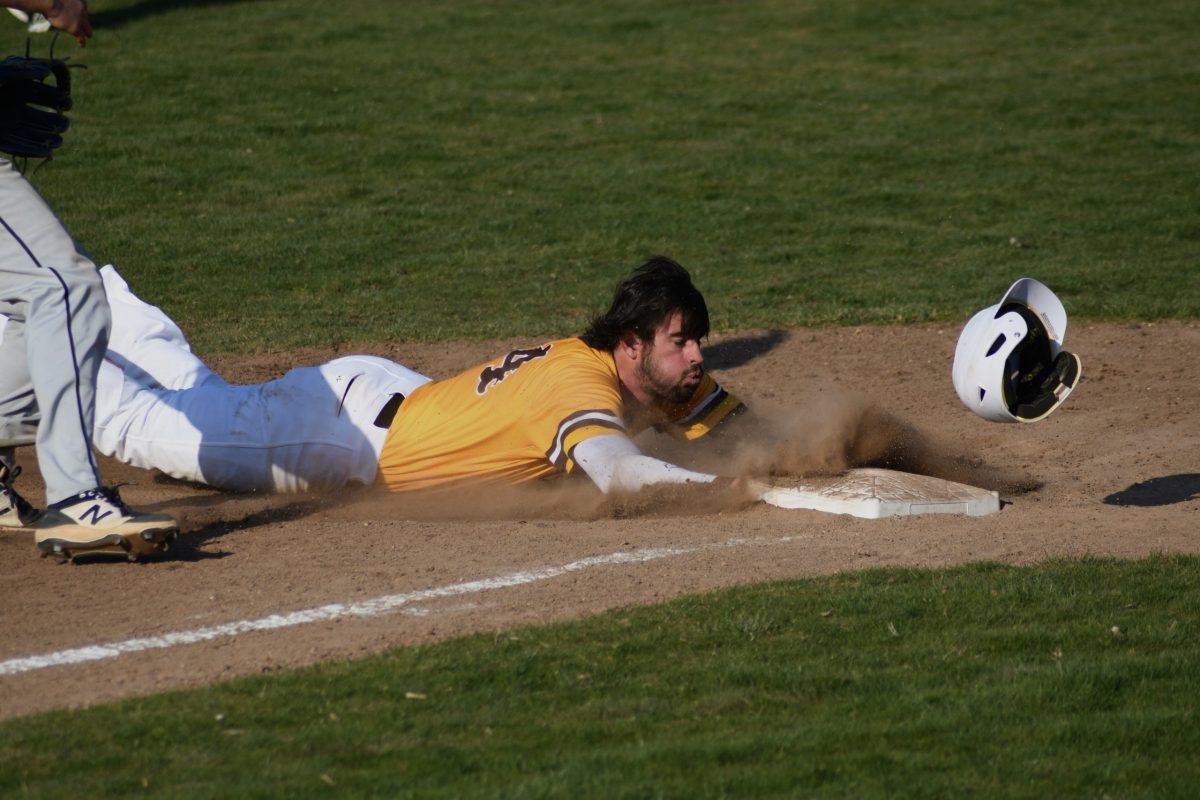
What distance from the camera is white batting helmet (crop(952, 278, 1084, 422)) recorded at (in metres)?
5.67

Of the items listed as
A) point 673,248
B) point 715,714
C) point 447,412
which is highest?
point 447,412

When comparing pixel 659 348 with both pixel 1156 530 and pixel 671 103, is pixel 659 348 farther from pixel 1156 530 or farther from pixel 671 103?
pixel 671 103

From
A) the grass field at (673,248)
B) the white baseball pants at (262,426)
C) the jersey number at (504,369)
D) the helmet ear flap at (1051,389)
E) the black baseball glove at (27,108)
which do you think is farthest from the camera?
the white baseball pants at (262,426)

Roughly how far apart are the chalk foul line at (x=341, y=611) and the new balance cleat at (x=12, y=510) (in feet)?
4.47

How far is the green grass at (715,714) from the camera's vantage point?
3473 mm

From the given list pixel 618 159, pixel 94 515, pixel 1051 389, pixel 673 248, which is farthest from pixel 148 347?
pixel 618 159

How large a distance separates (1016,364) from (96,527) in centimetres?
350

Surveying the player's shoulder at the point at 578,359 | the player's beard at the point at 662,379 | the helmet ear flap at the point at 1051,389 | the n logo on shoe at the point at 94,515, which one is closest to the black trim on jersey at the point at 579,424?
the player's shoulder at the point at 578,359

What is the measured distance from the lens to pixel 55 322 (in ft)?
16.5

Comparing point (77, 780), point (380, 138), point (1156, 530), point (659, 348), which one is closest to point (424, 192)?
point (380, 138)

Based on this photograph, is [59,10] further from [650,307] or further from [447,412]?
[650,307]

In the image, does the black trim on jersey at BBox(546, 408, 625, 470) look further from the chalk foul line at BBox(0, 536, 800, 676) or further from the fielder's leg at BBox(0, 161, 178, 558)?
the fielder's leg at BBox(0, 161, 178, 558)

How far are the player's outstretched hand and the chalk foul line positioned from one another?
2072 mm

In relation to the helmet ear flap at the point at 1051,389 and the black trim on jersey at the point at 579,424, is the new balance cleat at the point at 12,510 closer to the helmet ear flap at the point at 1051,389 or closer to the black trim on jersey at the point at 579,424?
the black trim on jersey at the point at 579,424
